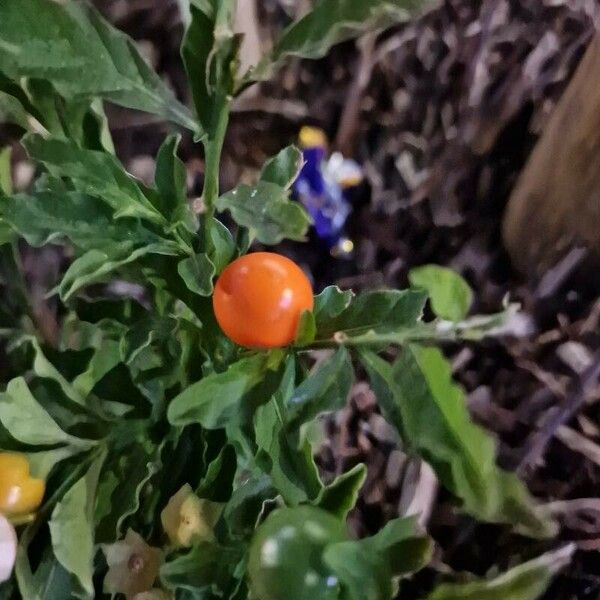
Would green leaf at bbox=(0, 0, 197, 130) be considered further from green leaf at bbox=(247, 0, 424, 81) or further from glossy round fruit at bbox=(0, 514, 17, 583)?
glossy round fruit at bbox=(0, 514, 17, 583)

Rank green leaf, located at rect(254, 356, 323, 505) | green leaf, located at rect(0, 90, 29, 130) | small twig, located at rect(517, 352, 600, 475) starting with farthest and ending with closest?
small twig, located at rect(517, 352, 600, 475)
green leaf, located at rect(0, 90, 29, 130)
green leaf, located at rect(254, 356, 323, 505)

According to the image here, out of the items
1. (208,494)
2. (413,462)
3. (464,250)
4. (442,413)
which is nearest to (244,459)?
(208,494)

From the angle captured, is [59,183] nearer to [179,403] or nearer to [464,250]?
[179,403]

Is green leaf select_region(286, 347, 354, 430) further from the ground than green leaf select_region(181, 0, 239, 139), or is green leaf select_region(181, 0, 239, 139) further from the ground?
green leaf select_region(181, 0, 239, 139)

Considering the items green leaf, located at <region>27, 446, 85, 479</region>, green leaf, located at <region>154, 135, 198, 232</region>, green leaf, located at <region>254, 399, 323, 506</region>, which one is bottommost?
green leaf, located at <region>27, 446, 85, 479</region>

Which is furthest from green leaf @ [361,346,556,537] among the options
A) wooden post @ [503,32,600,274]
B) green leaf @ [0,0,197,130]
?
wooden post @ [503,32,600,274]

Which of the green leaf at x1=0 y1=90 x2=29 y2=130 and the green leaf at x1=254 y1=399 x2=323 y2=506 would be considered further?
the green leaf at x1=0 y1=90 x2=29 y2=130

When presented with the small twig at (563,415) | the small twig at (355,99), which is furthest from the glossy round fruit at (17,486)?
the small twig at (355,99)
